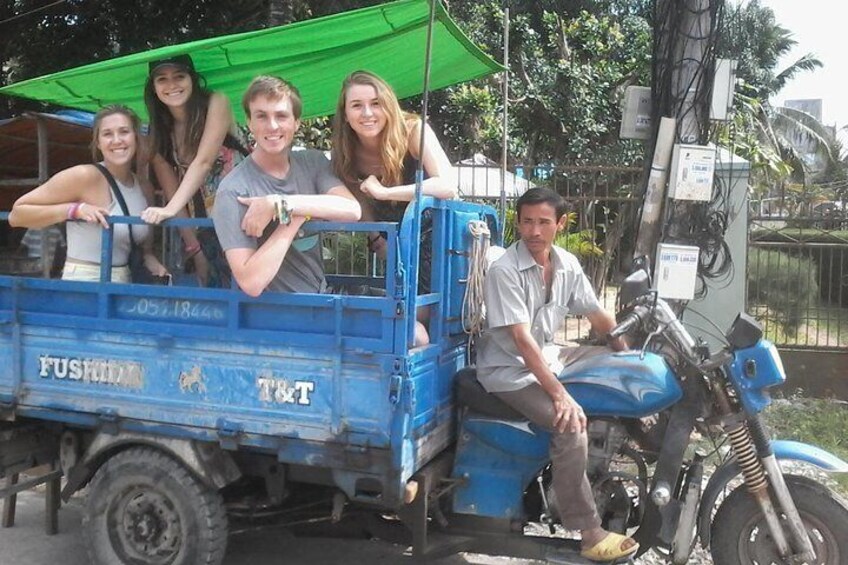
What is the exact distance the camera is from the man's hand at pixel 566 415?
2.88 metres

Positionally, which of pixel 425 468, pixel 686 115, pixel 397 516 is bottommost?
pixel 397 516

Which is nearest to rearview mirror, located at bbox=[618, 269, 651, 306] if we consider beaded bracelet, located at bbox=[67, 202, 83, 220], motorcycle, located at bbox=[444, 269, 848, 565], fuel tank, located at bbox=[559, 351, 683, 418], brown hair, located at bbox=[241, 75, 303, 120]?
motorcycle, located at bbox=[444, 269, 848, 565]

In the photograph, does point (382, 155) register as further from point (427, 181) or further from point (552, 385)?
point (552, 385)

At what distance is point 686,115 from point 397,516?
3186 millimetres

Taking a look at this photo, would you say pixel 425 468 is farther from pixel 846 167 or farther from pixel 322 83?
pixel 846 167

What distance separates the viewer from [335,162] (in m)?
3.38

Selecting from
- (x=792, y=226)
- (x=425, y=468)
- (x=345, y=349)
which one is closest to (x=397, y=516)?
(x=425, y=468)

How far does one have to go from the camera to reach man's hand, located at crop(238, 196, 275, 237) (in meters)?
2.78

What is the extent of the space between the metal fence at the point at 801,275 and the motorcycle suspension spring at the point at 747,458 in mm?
4108

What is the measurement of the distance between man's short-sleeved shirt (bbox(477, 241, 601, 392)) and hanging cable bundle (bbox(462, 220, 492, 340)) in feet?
0.54

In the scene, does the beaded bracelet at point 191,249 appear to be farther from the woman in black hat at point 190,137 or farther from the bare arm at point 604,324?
the bare arm at point 604,324

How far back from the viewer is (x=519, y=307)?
3.00 meters

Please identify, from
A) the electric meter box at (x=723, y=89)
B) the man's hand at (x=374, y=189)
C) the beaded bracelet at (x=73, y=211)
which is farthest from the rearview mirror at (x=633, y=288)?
the electric meter box at (x=723, y=89)

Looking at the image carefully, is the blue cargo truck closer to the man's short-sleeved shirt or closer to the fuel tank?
the man's short-sleeved shirt
